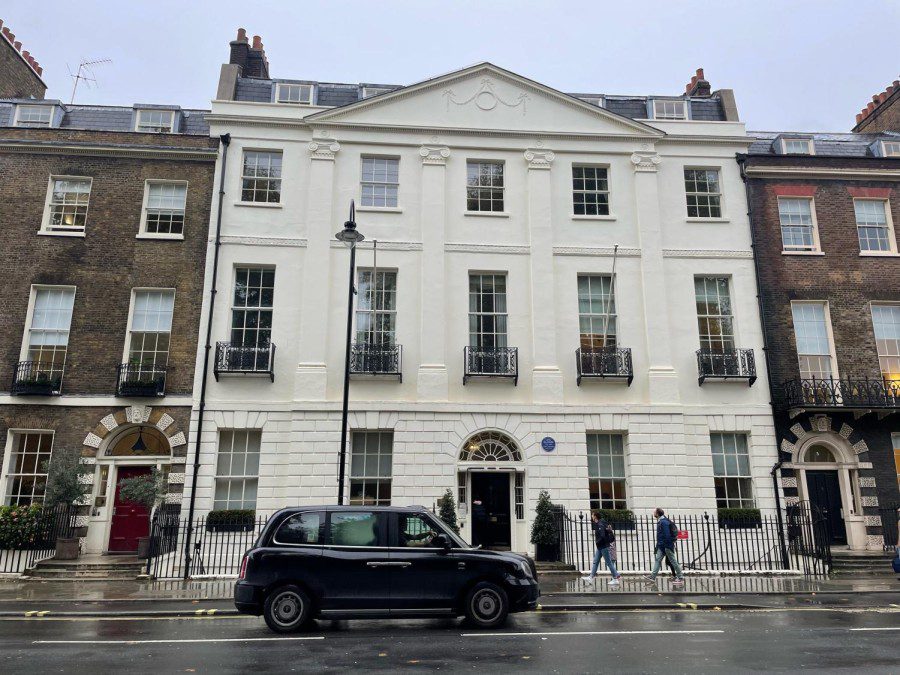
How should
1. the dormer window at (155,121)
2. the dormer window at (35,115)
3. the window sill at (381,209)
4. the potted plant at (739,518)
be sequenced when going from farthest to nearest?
the dormer window at (155,121), the dormer window at (35,115), the window sill at (381,209), the potted plant at (739,518)

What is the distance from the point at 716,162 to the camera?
20875mm

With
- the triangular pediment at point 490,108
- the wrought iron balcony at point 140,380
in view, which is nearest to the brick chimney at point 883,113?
the triangular pediment at point 490,108

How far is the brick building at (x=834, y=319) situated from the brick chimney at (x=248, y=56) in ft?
55.5

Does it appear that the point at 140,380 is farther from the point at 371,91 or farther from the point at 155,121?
the point at 371,91

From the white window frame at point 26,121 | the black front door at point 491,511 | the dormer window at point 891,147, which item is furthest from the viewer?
the dormer window at point 891,147

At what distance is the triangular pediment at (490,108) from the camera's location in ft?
66.9

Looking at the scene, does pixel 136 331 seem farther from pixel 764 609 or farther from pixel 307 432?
pixel 764 609

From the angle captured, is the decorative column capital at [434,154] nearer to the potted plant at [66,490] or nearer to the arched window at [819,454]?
the potted plant at [66,490]

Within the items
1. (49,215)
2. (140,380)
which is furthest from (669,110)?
(49,215)

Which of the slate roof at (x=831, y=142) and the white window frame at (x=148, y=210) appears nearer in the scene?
the white window frame at (x=148, y=210)

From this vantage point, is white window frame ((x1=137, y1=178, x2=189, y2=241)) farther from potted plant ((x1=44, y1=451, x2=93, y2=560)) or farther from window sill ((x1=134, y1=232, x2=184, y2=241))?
potted plant ((x1=44, y1=451, x2=93, y2=560))

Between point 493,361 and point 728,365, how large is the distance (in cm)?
697

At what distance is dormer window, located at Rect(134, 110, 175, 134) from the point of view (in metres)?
21.3

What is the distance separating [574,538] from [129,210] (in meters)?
16.0
